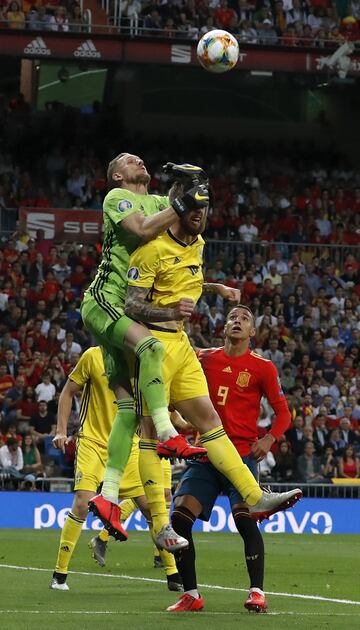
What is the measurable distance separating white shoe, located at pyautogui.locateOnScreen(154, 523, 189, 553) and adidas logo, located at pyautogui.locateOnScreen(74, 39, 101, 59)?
21.7 m

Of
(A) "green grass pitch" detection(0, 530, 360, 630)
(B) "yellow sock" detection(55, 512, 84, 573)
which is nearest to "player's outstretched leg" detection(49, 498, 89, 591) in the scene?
(B) "yellow sock" detection(55, 512, 84, 573)

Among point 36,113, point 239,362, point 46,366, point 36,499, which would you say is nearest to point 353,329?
point 46,366

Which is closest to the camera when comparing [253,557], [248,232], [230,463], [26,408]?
[230,463]

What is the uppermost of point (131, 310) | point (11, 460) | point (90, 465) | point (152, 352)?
point (131, 310)

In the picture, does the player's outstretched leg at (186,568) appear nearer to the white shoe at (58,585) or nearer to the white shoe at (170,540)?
the white shoe at (170,540)

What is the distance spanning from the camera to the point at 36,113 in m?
35.1

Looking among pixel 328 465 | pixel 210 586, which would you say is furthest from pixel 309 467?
pixel 210 586

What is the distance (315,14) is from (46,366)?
13.1 meters

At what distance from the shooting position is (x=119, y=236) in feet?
31.3

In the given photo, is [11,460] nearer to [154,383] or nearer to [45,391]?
[45,391]

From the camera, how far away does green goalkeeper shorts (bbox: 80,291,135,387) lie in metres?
9.25

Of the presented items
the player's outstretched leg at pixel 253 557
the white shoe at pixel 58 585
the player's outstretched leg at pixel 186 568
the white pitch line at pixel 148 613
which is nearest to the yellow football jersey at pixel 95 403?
the white shoe at pixel 58 585

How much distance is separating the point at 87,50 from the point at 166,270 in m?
20.9

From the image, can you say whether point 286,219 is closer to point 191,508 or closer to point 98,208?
point 98,208
